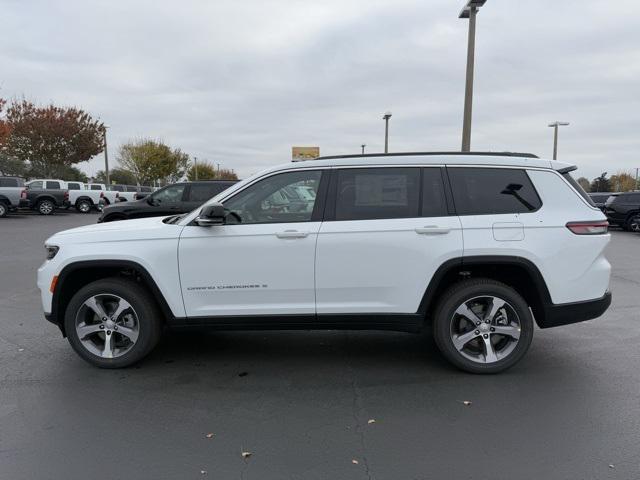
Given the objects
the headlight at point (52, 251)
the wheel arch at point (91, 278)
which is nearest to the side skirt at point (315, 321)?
the wheel arch at point (91, 278)

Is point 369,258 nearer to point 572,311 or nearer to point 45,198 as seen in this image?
point 572,311

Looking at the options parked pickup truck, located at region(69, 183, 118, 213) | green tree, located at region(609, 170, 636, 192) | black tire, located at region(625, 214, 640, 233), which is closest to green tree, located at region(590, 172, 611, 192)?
green tree, located at region(609, 170, 636, 192)

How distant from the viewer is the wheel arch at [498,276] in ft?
13.1

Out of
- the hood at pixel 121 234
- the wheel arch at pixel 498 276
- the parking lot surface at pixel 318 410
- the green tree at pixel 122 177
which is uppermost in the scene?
the green tree at pixel 122 177

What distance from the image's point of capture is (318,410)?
11.7 ft

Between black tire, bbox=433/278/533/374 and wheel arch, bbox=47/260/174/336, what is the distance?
90.0 inches

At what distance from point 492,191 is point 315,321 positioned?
185 cm

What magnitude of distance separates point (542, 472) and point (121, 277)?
3.55m

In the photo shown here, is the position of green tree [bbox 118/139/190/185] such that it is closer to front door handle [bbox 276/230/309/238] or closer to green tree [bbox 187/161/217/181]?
green tree [bbox 187/161/217/181]

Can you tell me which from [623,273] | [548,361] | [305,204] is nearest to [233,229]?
[305,204]

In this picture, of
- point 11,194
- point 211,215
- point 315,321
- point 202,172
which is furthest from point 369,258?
point 202,172

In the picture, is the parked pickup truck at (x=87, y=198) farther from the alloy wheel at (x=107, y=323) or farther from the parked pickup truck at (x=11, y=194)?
the alloy wheel at (x=107, y=323)

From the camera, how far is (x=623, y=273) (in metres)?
9.18

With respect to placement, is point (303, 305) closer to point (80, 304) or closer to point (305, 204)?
point (305, 204)
